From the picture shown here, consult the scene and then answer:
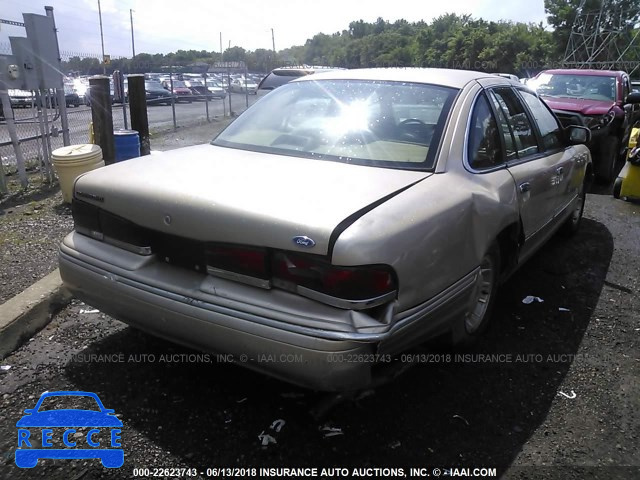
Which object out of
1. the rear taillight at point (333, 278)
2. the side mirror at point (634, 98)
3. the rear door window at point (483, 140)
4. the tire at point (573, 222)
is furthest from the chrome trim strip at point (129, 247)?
the side mirror at point (634, 98)

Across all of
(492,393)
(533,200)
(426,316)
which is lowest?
(492,393)

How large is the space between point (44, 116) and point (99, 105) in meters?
1.00

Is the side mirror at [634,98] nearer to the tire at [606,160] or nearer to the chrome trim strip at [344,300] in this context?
the tire at [606,160]

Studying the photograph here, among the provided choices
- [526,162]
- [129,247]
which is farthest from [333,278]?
[526,162]

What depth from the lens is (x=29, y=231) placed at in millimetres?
5094

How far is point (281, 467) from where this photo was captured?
7.55 feet

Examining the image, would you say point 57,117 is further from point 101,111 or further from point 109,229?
point 109,229

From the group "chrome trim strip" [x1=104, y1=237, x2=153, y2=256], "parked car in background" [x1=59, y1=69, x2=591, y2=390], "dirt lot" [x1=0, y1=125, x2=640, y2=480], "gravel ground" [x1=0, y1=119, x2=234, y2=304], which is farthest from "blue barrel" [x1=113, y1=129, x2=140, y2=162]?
"chrome trim strip" [x1=104, y1=237, x2=153, y2=256]

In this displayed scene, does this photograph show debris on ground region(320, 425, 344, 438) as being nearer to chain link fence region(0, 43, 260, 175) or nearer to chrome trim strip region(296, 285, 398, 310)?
chrome trim strip region(296, 285, 398, 310)

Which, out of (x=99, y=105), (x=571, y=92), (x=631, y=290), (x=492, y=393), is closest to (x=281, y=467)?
(x=492, y=393)

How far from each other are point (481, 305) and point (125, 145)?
5.47m

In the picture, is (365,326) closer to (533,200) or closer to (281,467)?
(281,467)

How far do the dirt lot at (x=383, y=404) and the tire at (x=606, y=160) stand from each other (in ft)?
17.6

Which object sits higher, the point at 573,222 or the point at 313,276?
the point at 313,276
